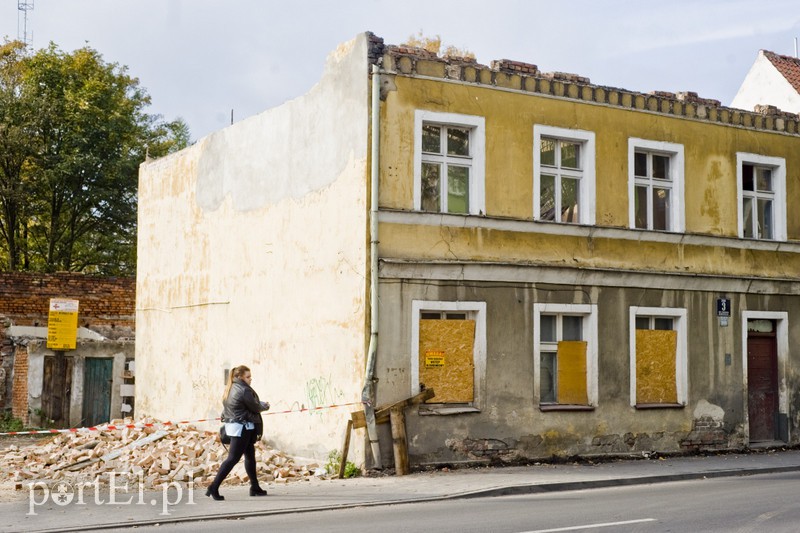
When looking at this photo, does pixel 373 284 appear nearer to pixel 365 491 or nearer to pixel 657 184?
pixel 365 491

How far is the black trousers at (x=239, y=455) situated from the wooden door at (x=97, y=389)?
1467 centimetres

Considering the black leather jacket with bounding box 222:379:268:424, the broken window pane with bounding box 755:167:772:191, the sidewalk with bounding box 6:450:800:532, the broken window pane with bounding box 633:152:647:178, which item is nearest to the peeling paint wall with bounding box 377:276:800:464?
the sidewalk with bounding box 6:450:800:532

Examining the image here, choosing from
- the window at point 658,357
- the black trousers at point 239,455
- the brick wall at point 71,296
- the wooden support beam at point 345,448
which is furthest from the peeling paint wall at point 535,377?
the brick wall at point 71,296

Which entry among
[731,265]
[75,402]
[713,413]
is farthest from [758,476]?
[75,402]

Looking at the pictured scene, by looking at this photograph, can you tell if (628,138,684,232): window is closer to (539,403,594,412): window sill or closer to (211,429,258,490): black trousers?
(539,403,594,412): window sill

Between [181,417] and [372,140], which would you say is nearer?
[372,140]

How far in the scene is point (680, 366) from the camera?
19.8 meters

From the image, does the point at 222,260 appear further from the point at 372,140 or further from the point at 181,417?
the point at 372,140

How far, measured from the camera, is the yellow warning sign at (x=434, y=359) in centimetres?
1711

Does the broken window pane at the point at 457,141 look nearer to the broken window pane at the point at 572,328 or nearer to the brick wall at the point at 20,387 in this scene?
the broken window pane at the point at 572,328

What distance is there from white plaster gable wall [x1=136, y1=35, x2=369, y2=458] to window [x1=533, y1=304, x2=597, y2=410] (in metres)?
3.67

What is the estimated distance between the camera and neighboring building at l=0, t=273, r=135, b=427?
2641 centimetres

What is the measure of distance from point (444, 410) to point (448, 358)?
87 cm

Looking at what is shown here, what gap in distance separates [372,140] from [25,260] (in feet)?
86.4
